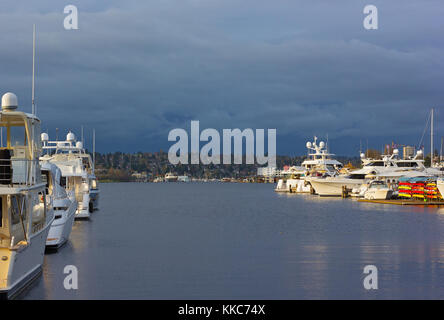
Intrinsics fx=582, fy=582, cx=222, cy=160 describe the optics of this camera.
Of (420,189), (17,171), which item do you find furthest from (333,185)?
(17,171)

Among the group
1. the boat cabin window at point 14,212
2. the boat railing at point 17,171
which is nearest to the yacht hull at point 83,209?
the boat cabin window at point 14,212

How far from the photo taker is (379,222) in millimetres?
47250

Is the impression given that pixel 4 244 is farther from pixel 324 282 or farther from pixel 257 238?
pixel 257 238

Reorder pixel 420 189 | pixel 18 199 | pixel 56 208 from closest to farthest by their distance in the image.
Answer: pixel 18 199 → pixel 56 208 → pixel 420 189

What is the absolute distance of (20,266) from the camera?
17.8m

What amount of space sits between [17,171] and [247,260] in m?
12.1

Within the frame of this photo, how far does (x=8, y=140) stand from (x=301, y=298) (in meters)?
11.3

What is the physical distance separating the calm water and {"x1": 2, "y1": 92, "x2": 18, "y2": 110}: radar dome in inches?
242

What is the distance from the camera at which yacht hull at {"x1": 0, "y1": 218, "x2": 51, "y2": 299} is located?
1666cm

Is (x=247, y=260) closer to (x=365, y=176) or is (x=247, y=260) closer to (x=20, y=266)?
(x=20, y=266)

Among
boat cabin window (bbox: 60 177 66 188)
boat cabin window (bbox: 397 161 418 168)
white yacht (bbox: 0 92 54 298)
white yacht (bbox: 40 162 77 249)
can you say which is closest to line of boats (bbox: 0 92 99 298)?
white yacht (bbox: 0 92 54 298)

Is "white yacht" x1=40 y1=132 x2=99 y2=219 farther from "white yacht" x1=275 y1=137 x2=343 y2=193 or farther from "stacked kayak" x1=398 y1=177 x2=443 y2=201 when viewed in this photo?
"white yacht" x1=275 y1=137 x2=343 y2=193

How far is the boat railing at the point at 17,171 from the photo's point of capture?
17513mm

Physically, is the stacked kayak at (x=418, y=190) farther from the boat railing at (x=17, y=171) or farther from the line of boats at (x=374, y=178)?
the boat railing at (x=17, y=171)
